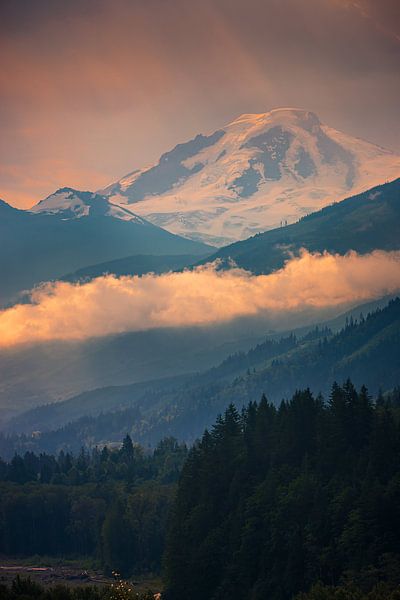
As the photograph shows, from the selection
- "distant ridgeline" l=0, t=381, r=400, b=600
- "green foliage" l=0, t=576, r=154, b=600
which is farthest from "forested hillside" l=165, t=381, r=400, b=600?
"green foliage" l=0, t=576, r=154, b=600

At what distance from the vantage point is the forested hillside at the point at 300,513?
495ft

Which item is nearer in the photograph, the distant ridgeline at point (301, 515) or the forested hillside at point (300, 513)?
the distant ridgeline at point (301, 515)

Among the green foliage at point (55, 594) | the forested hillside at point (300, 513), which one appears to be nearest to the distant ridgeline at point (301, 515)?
the forested hillside at point (300, 513)

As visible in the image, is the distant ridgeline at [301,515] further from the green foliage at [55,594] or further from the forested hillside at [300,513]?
the green foliage at [55,594]

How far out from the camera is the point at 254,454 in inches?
7677

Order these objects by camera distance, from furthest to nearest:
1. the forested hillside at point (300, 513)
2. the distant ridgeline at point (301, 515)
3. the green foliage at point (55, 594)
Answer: the forested hillside at point (300, 513) < the distant ridgeline at point (301, 515) < the green foliage at point (55, 594)

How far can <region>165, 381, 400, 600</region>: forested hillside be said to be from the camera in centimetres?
15075

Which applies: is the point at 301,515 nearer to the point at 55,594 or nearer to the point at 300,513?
the point at 300,513

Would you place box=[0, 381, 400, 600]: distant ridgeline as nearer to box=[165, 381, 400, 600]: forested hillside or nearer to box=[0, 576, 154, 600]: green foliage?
box=[165, 381, 400, 600]: forested hillside

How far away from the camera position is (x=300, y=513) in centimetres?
16612

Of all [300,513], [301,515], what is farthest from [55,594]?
[301,515]

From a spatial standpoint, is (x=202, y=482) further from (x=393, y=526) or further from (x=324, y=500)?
(x=393, y=526)

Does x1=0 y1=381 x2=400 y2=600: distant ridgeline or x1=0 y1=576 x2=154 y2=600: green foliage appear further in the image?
x1=0 y1=381 x2=400 y2=600: distant ridgeline

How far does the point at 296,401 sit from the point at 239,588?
1431 inches
